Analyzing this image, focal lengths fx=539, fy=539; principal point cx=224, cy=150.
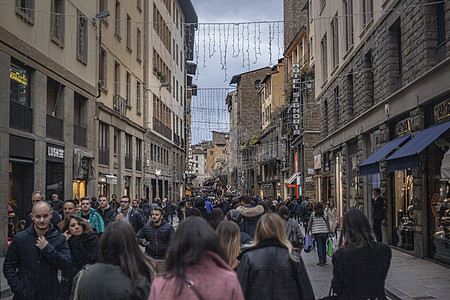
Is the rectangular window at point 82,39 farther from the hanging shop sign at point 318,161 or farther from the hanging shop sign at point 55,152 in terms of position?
the hanging shop sign at point 318,161

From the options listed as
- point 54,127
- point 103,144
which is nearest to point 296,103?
point 103,144

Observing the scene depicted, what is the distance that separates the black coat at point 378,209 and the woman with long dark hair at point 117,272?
14.1m

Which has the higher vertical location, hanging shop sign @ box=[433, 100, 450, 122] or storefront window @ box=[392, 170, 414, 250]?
hanging shop sign @ box=[433, 100, 450, 122]

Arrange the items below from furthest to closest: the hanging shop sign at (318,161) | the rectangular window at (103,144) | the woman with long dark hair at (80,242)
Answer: the hanging shop sign at (318,161) < the rectangular window at (103,144) < the woman with long dark hair at (80,242)

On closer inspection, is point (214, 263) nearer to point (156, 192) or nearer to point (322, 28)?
point (322, 28)

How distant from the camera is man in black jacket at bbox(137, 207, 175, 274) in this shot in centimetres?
846

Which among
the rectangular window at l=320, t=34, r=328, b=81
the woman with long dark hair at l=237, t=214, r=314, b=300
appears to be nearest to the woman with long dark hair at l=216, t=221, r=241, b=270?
the woman with long dark hair at l=237, t=214, r=314, b=300

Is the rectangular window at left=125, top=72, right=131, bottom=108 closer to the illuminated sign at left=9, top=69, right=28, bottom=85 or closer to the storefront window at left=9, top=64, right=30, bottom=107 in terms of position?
the storefront window at left=9, top=64, right=30, bottom=107

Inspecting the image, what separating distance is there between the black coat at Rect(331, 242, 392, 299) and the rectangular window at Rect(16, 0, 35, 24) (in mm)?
15350

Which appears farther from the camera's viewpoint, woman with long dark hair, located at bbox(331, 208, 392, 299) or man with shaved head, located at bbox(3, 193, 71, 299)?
man with shaved head, located at bbox(3, 193, 71, 299)

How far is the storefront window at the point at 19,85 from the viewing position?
57.1 ft

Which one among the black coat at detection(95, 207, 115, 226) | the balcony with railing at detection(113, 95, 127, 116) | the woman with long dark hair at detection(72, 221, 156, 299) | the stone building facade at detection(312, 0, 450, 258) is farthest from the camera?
the balcony with railing at detection(113, 95, 127, 116)

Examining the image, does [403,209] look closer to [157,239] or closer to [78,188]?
[157,239]

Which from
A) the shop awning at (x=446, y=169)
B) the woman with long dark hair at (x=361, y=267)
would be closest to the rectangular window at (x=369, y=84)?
the shop awning at (x=446, y=169)
